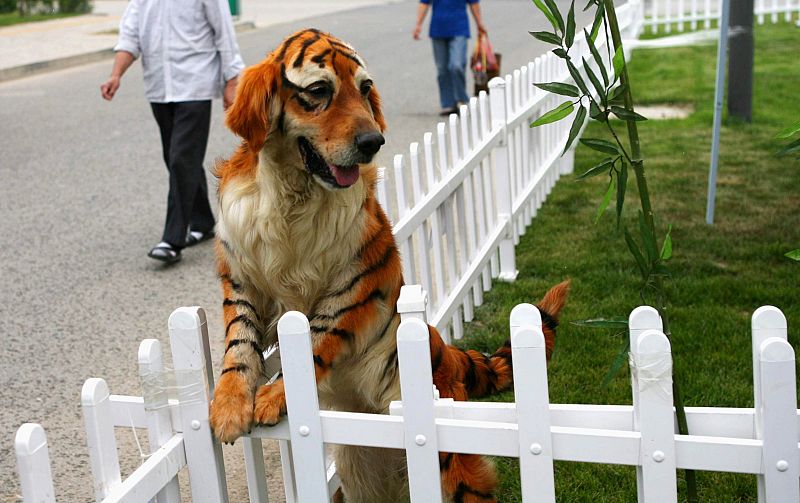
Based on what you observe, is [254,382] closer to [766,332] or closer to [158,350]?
[158,350]

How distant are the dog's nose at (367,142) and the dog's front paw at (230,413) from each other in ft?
2.30

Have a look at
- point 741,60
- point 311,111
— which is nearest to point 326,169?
point 311,111

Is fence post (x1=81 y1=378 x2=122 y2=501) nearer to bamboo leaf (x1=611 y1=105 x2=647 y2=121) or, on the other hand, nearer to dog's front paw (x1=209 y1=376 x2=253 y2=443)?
dog's front paw (x1=209 y1=376 x2=253 y2=443)

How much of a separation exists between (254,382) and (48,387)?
7.97ft

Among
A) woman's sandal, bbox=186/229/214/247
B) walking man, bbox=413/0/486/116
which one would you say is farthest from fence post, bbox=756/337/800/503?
walking man, bbox=413/0/486/116

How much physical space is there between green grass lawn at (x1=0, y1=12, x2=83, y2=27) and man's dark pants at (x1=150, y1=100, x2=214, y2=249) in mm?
16595

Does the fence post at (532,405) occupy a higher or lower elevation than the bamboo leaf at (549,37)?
lower

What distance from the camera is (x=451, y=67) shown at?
10.9 metres

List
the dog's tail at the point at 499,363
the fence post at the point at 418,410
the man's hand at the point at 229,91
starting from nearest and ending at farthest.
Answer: the fence post at the point at 418,410 < the dog's tail at the point at 499,363 < the man's hand at the point at 229,91

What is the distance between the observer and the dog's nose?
2617 mm

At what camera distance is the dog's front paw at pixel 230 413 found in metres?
2.40

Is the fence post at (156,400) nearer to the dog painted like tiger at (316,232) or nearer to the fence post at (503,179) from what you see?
the dog painted like tiger at (316,232)

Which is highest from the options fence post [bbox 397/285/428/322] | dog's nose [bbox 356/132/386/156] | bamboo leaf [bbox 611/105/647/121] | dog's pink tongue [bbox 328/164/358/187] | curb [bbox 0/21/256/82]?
bamboo leaf [bbox 611/105/647/121]

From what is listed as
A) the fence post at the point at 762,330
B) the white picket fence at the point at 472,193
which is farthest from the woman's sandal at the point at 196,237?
the fence post at the point at 762,330
